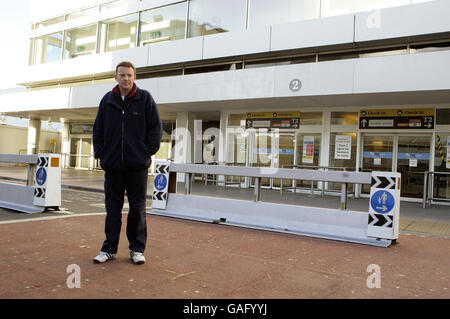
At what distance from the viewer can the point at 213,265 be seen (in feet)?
13.3

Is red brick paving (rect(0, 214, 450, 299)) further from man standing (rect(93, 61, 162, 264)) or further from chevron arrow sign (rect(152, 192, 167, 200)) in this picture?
chevron arrow sign (rect(152, 192, 167, 200))

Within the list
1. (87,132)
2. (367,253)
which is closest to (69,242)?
(367,253)

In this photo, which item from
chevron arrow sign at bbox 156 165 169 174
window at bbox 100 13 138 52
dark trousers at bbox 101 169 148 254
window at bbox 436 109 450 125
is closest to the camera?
dark trousers at bbox 101 169 148 254

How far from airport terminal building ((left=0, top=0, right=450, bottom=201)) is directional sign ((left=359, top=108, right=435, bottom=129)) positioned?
3 cm

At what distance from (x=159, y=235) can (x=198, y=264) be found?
1.60 metres

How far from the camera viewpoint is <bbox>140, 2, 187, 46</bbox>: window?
1811 cm

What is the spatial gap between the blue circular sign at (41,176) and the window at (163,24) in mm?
12219

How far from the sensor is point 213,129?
1900 cm

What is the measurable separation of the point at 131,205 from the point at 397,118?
451 inches

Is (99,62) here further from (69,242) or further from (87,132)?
(69,242)

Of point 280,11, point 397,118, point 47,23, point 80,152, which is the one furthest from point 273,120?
point 47,23

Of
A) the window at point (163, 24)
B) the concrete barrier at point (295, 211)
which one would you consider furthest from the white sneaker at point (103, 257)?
the window at point (163, 24)

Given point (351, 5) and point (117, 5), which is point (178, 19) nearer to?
point (117, 5)

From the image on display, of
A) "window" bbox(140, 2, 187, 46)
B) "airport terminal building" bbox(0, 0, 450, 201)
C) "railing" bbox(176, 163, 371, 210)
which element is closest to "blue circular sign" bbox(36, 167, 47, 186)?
"railing" bbox(176, 163, 371, 210)
